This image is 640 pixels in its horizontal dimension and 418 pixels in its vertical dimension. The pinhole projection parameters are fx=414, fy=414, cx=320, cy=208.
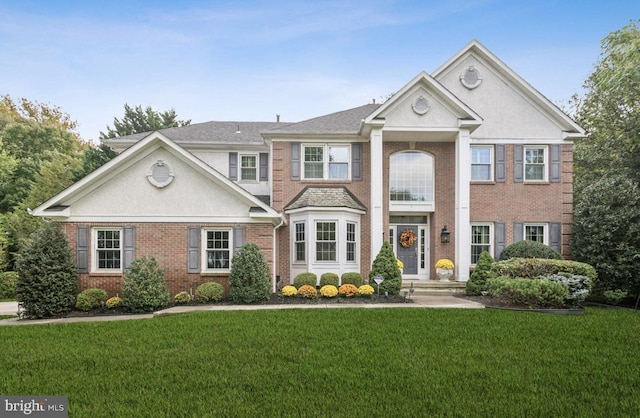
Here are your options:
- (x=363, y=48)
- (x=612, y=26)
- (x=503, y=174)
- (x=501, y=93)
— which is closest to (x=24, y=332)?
(x=363, y=48)

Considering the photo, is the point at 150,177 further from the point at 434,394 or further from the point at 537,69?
the point at 537,69

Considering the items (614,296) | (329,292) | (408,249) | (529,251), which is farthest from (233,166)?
(614,296)

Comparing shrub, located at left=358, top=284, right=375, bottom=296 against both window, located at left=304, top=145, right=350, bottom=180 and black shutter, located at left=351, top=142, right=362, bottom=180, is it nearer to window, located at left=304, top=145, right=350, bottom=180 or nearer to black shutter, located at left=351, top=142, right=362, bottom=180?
black shutter, located at left=351, top=142, right=362, bottom=180

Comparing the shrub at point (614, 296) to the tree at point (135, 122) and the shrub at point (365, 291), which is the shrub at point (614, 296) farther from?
the tree at point (135, 122)

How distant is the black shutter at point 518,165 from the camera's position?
58.1 ft

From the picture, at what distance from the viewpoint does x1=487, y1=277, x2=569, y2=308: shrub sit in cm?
1138

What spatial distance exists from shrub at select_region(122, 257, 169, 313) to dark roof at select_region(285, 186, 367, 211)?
20.4 ft

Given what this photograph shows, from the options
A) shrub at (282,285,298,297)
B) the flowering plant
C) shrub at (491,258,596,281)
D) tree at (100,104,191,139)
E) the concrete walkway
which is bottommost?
the concrete walkway

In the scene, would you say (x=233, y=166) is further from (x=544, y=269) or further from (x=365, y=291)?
(x=544, y=269)

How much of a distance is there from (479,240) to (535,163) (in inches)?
161

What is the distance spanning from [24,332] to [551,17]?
18015 mm

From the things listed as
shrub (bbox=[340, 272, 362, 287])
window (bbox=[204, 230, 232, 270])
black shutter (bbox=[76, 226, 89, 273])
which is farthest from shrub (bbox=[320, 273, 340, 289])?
black shutter (bbox=[76, 226, 89, 273])

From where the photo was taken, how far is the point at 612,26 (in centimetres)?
1446

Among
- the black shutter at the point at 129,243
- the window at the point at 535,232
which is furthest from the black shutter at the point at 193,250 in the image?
the window at the point at 535,232
